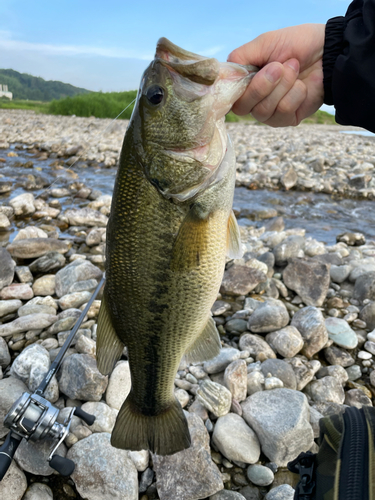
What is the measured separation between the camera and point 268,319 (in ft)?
11.8

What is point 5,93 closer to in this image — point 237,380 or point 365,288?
point 365,288

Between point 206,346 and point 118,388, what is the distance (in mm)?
1029

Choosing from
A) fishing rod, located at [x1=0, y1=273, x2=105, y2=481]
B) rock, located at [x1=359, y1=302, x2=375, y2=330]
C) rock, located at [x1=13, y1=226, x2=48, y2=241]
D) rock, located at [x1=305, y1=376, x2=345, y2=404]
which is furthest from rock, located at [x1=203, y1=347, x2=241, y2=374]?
rock, located at [x1=13, y1=226, x2=48, y2=241]

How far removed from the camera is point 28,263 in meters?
4.97

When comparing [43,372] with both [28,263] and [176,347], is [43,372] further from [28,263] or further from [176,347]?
[28,263]

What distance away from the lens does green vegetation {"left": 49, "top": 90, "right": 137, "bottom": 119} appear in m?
27.4

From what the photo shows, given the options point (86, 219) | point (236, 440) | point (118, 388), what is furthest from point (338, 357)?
point (86, 219)

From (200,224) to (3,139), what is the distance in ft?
54.8

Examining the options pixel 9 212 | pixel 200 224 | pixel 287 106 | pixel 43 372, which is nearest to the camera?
pixel 200 224

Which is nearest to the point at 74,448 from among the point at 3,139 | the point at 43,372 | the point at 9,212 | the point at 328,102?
the point at 43,372

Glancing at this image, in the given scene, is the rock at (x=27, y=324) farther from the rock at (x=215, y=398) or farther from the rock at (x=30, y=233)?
the rock at (x=30, y=233)

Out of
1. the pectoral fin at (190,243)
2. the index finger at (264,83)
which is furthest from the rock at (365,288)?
the pectoral fin at (190,243)

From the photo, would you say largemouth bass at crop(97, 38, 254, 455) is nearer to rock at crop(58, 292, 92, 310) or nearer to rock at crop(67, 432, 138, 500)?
rock at crop(67, 432, 138, 500)

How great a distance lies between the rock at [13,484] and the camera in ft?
6.91
